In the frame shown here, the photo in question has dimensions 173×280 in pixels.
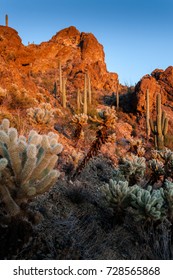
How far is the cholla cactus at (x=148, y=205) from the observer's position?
364 centimetres

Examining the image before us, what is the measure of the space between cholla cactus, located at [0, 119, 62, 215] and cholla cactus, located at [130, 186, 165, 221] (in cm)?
148

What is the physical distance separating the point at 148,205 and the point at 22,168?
1.86 metres

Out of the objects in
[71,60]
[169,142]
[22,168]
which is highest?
[71,60]

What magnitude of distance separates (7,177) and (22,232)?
1.95ft

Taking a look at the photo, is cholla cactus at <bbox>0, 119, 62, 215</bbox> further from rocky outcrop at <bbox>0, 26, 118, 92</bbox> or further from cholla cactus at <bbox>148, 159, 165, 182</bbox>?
rocky outcrop at <bbox>0, 26, 118, 92</bbox>

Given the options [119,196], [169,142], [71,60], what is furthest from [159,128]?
[71,60]

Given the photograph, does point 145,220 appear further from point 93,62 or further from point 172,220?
point 93,62

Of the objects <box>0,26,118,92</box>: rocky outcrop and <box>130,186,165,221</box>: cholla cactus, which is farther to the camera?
<box>0,26,118,92</box>: rocky outcrop

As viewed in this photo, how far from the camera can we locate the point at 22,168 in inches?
109

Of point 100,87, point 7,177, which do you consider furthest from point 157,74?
point 7,177

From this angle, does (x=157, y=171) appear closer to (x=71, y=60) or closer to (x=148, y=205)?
(x=148, y=205)

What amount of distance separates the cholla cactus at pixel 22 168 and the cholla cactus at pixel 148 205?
4.85 feet

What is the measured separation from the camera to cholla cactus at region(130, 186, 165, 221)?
364cm

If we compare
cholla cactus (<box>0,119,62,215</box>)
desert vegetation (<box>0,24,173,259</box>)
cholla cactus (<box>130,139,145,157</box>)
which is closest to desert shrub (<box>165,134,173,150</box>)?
cholla cactus (<box>130,139,145,157</box>)
